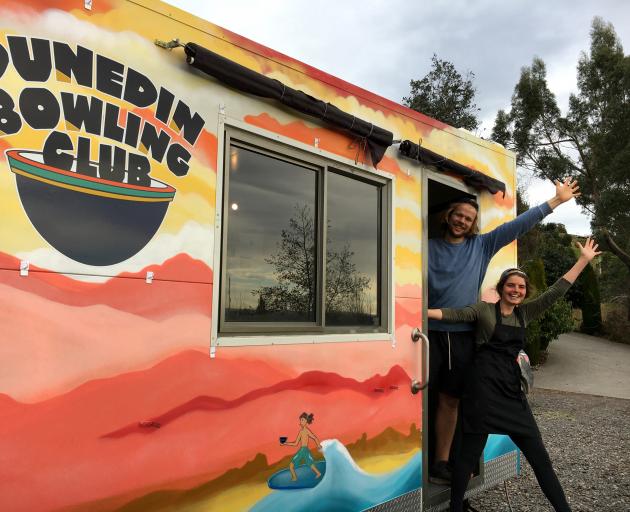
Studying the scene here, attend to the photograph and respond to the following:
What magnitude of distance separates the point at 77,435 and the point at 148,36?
1.52 metres

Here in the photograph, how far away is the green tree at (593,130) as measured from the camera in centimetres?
1820

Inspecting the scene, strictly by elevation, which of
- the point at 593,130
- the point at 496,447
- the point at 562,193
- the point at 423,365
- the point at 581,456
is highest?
the point at 593,130

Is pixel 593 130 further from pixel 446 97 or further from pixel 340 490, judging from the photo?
pixel 340 490

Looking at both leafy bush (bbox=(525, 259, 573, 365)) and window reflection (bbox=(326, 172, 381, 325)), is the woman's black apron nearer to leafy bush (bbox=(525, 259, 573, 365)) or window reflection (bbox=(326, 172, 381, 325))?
window reflection (bbox=(326, 172, 381, 325))

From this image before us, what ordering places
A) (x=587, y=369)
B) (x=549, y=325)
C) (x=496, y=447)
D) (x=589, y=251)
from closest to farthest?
1. (x=589, y=251)
2. (x=496, y=447)
3. (x=549, y=325)
4. (x=587, y=369)

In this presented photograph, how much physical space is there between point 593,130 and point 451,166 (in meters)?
19.6

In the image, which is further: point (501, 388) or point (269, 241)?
point (501, 388)

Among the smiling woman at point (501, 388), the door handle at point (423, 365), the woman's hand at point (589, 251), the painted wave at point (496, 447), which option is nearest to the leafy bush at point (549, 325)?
the painted wave at point (496, 447)

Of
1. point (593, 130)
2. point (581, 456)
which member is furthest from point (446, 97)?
point (581, 456)

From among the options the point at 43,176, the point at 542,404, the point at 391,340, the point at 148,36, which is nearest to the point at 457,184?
the point at 391,340

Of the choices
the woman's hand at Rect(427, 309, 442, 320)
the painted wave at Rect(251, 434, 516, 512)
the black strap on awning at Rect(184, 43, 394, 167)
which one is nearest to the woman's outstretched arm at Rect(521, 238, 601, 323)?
the woman's hand at Rect(427, 309, 442, 320)

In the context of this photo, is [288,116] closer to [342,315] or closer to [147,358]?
[342,315]

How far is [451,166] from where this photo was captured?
360 cm

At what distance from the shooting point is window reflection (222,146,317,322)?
94.0 inches
